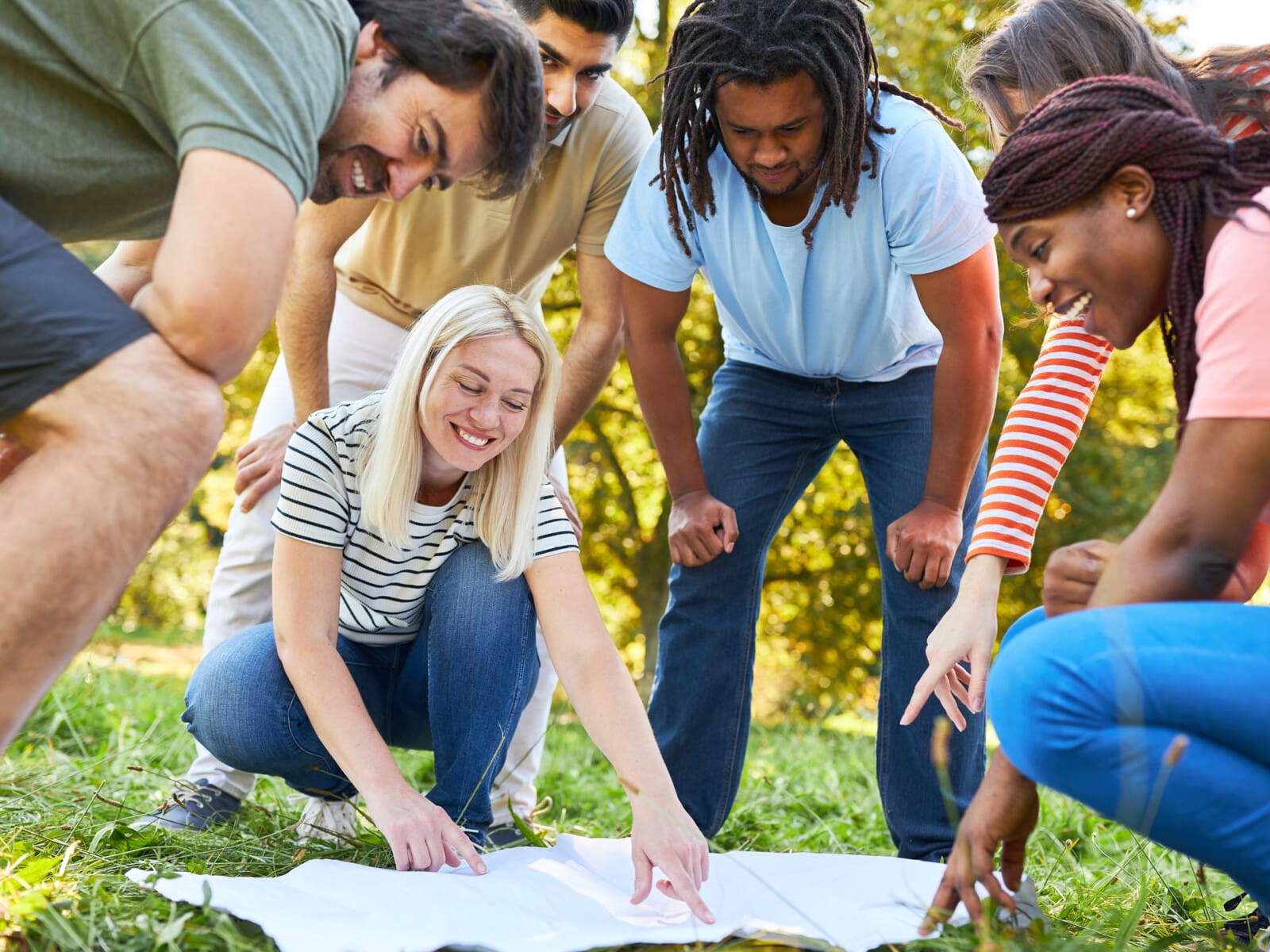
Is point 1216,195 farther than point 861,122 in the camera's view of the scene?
No

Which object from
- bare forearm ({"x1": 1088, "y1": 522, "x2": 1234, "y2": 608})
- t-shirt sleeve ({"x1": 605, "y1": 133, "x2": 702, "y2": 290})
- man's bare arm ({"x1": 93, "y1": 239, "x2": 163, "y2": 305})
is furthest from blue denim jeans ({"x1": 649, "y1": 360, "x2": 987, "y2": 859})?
man's bare arm ({"x1": 93, "y1": 239, "x2": 163, "y2": 305})

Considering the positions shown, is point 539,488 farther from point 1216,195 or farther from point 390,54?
point 1216,195

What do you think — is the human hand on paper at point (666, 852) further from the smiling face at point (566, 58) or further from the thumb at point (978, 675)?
the smiling face at point (566, 58)

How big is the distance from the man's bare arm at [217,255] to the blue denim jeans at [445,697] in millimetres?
1034

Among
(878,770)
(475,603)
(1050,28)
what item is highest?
(1050,28)

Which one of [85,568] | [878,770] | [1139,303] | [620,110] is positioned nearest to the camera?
[85,568]

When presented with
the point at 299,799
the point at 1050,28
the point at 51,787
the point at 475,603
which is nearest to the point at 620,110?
the point at 1050,28

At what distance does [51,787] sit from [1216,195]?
2748 mm

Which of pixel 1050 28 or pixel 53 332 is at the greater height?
pixel 1050 28

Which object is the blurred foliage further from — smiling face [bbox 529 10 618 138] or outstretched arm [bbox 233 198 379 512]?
smiling face [bbox 529 10 618 138]

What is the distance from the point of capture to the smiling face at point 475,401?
96.6 inches

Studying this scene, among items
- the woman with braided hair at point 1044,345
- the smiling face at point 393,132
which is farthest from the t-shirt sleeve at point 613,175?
the smiling face at point 393,132

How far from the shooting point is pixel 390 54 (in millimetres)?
1703

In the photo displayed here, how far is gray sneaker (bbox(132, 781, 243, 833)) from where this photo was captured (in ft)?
8.46
